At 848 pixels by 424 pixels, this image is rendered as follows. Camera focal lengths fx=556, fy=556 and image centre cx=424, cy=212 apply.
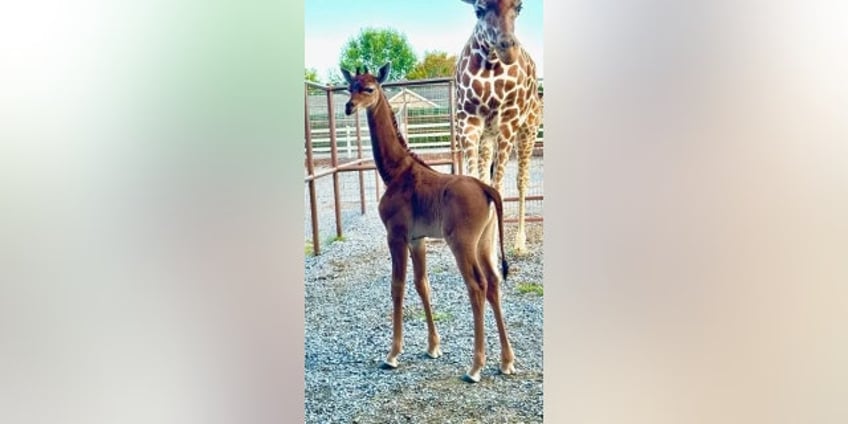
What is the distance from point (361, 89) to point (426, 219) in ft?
1.82

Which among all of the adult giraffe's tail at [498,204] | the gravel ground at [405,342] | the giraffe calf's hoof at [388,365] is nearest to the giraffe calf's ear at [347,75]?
the gravel ground at [405,342]

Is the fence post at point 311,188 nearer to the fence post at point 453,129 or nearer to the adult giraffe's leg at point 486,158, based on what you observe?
the fence post at point 453,129

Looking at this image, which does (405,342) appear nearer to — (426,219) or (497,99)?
(426,219)

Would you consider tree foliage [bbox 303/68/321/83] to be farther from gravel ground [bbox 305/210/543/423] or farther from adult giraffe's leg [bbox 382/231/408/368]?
adult giraffe's leg [bbox 382/231/408/368]

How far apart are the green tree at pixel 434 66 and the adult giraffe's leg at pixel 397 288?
0.61 m

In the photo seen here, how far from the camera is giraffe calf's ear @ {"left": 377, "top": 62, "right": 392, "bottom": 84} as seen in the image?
2.09 meters

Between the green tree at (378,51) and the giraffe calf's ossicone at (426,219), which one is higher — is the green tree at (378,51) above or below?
above

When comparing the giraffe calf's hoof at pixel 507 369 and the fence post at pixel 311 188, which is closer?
the giraffe calf's hoof at pixel 507 369

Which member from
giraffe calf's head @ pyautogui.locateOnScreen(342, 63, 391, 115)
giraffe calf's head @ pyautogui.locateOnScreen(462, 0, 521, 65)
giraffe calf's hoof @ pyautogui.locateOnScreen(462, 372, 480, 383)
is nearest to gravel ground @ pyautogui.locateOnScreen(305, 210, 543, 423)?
giraffe calf's hoof @ pyautogui.locateOnScreen(462, 372, 480, 383)

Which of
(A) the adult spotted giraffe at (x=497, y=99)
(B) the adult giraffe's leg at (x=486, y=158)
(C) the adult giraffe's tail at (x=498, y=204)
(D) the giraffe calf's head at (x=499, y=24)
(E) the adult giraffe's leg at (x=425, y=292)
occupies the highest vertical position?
(D) the giraffe calf's head at (x=499, y=24)

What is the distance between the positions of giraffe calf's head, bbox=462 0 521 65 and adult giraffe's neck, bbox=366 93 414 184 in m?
0.46

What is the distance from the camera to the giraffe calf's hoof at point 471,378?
6.64 feet
